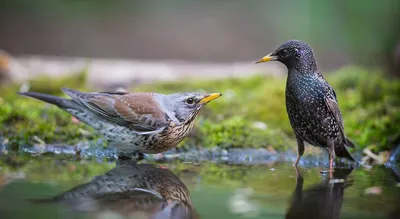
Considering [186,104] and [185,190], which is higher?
[186,104]

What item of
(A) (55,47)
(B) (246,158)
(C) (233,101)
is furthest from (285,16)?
(B) (246,158)

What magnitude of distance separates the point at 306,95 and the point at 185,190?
6.49 feet

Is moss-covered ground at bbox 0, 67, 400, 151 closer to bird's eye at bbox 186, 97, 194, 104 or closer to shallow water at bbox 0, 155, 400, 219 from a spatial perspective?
shallow water at bbox 0, 155, 400, 219


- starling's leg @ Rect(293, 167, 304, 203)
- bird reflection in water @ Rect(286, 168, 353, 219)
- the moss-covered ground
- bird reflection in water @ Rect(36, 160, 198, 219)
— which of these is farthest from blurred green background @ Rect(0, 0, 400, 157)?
bird reflection in water @ Rect(286, 168, 353, 219)

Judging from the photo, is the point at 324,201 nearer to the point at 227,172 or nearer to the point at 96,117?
the point at 227,172

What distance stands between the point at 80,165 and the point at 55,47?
14397 millimetres

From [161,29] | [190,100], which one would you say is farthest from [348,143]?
[161,29]

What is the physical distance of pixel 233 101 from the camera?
32.0 ft

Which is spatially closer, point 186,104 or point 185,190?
point 185,190

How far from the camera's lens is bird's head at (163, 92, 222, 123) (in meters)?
6.79

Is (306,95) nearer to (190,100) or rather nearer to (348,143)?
(348,143)

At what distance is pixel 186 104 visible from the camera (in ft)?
22.5

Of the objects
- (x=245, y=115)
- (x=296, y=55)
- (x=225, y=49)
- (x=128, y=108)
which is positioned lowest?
(x=245, y=115)

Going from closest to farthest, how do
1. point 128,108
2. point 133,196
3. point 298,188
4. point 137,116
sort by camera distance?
point 133,196 < point 298,188 < point 137,116 < point 128,108
